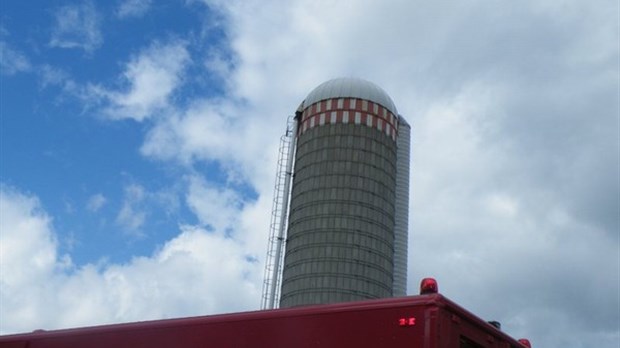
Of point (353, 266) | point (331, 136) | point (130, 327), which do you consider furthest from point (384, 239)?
point (130, 327)

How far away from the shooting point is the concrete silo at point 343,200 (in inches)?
1767

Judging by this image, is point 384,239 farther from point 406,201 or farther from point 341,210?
point 406,201

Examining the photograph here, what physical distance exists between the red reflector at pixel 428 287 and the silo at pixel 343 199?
116 feet

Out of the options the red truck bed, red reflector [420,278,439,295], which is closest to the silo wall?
the red truck bed

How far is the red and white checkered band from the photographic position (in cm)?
4912

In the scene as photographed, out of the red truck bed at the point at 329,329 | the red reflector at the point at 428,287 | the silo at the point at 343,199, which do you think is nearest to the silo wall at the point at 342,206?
the silo at the point at 343,199

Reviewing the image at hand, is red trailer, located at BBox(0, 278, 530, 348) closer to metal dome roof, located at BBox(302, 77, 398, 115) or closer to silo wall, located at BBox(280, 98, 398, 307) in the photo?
silo wall, located at BBox(280, 98, 398, 307)

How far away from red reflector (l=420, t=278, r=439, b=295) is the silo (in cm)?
3545

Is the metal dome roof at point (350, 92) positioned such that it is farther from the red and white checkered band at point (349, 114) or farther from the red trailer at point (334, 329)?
the red trailer at point (334, 329)

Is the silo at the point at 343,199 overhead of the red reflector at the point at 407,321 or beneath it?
overhead

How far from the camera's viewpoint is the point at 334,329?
8.58 metres

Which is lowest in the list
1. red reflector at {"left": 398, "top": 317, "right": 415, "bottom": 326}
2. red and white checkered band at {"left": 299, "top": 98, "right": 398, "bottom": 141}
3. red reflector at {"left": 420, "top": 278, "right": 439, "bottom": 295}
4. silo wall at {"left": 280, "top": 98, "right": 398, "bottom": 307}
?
red reflector at {"left": 398, "top": 317, "right": 415, "bottom": 326}

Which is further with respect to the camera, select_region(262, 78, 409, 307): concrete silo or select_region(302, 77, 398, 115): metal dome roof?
select_region(302, 77, 398, 115): metal dome roof

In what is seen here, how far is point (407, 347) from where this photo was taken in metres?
7.89
